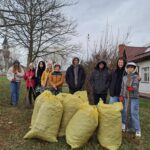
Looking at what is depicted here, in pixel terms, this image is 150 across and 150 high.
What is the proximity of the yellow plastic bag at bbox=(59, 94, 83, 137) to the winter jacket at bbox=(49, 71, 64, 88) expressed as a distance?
1991mm

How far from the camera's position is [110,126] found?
5.27 meters

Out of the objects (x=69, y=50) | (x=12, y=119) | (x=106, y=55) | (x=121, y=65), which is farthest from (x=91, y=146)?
(x=69, y=50)

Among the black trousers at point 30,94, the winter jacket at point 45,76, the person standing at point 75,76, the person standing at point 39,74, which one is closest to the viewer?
the person standing at point 75,76

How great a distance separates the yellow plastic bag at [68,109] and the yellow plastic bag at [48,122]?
13 centimetres

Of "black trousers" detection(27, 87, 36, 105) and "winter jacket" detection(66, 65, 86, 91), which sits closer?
"winter jacket" detection(66, 65, 86, 91)

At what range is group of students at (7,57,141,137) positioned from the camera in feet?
19.8

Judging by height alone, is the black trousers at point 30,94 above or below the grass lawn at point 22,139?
above

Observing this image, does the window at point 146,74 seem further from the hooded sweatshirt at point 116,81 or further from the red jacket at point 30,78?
the hooded sweatshirt at point 116,81

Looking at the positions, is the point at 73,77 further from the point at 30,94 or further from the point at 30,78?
the point at 30,94

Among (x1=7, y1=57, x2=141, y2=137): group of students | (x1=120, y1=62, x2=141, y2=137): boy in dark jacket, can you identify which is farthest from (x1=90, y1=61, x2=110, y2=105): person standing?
(x1=120, y1=62, x2=141, y2=137): boy in dark jacket

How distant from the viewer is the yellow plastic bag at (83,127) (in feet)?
17.0

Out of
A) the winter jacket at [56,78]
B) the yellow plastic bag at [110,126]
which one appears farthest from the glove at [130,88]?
the winter jacket at [56,78]

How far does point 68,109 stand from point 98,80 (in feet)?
4.59

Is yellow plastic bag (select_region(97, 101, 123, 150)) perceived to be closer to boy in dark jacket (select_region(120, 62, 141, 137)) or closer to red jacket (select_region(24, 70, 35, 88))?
boy in dark jacket (select_region(120, 62, 141, 137))
